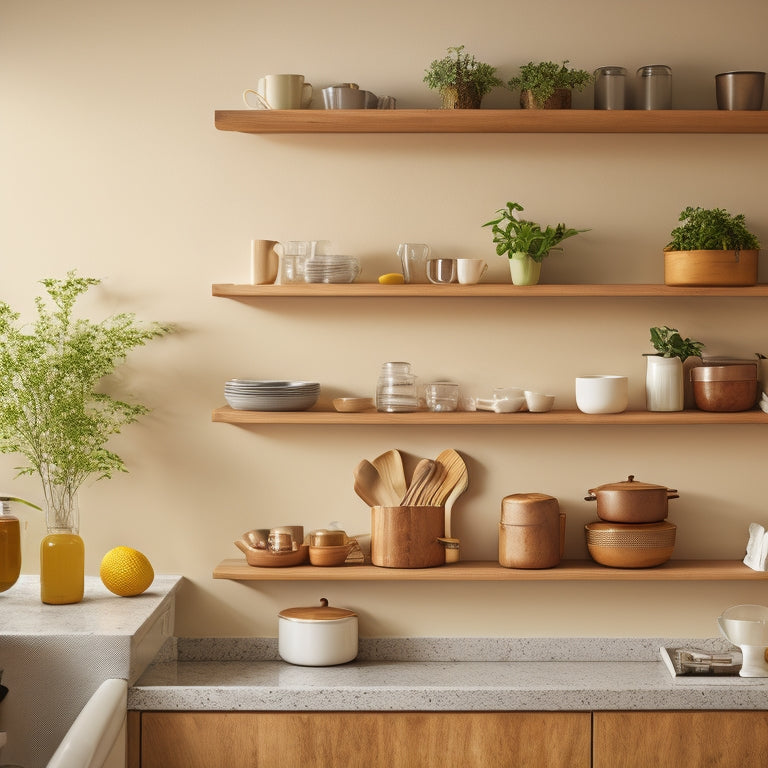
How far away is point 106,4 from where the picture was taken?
2.92m

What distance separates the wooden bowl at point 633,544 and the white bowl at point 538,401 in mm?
389

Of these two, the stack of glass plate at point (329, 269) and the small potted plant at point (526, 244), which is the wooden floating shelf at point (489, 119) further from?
the stack of glass plate at point (329, 269)

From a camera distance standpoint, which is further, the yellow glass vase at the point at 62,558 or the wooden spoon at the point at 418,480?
the wooden spoon at the point at 418,480

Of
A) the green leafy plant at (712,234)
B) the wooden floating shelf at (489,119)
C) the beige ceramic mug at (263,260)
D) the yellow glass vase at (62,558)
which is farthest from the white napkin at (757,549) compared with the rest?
the yellow glass vase at (62,558)

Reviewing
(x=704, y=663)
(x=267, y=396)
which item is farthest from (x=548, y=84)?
(x=704, y=663)

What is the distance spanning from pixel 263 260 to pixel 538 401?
0.91 metres

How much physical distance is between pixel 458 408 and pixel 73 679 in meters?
1.31

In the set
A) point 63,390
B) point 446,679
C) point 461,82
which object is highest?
point 461,82

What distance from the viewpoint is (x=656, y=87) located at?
9.11ft

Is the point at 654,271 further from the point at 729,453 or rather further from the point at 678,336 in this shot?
the point at 729,453

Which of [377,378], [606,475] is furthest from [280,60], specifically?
[606,475]

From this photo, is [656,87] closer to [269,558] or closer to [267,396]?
[267,396]

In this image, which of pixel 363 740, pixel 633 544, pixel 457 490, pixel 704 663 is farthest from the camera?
pixel 457 490

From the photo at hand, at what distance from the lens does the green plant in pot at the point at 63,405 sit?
2.72 metres
